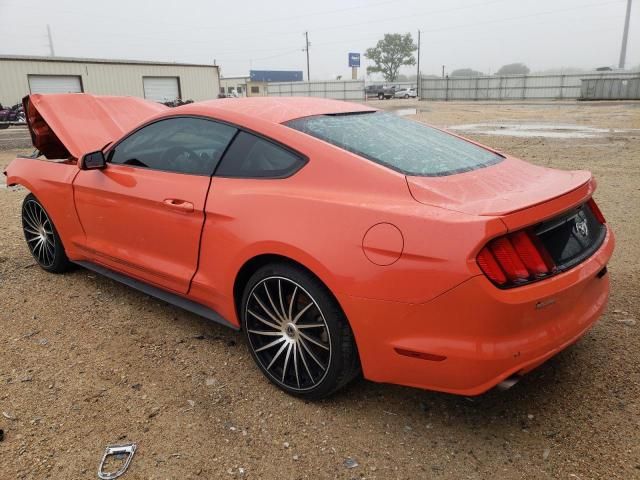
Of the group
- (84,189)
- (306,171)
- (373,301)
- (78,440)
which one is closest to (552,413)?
(373,301)

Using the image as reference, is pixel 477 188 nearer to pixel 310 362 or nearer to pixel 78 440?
pixel 310 362

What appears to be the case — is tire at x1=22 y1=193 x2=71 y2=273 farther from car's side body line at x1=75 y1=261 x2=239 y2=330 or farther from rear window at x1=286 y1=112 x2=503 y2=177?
rear window at x1=286 y1=112 x2=503 y2=177

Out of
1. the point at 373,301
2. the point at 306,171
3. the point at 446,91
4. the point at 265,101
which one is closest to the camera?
the point at 373,301

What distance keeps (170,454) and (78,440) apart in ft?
1.53

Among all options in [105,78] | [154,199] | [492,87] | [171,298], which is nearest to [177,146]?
[154,199]

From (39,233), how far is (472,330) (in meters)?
3.87

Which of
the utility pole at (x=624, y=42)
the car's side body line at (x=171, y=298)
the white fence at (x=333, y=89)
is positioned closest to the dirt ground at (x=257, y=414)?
the car's side body line at (x=171, y=298)

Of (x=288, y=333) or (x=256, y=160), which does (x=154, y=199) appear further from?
(x=288, y=333)

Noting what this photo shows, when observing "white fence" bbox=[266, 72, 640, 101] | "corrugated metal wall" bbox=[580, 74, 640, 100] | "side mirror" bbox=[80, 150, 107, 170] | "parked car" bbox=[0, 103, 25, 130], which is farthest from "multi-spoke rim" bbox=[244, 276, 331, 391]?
"white fence" bbox=[266, 72, 640, 101]

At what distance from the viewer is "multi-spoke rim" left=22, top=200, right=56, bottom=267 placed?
4.36 m

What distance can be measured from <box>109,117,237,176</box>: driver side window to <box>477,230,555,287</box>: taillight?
161cm

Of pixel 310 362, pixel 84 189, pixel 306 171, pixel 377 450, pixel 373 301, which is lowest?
pixel 377 450

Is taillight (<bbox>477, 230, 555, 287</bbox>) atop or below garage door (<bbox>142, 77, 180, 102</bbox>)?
below

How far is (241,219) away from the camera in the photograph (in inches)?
107
